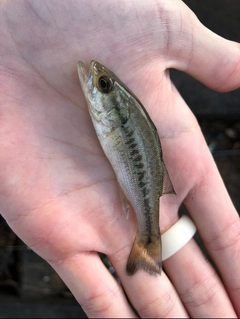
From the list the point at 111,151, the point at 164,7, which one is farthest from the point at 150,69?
the point at 111,151

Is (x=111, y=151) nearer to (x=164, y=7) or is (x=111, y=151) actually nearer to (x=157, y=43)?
(x=157, y=43)

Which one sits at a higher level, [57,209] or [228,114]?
[57,209]

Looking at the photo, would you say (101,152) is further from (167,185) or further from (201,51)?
(201,51)

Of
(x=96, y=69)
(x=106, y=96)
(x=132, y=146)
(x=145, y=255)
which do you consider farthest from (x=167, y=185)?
(x=96, y=69)

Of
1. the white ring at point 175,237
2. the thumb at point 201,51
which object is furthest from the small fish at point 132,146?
the thumb at point 201,51

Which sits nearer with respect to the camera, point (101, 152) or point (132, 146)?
point (132, 146)

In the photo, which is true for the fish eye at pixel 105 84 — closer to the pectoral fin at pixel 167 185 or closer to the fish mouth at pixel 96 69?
the fish mouth at pixel 96 69
